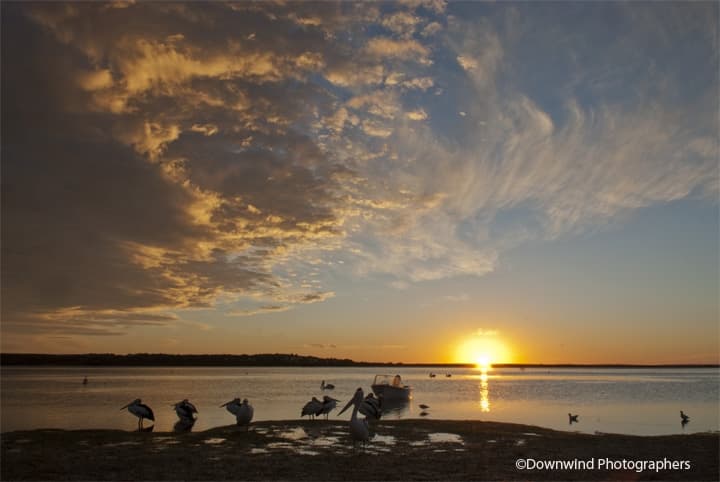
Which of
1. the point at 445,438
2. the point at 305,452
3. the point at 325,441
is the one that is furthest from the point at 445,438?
the point at 305,452

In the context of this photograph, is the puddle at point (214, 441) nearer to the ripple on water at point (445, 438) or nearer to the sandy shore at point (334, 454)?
the sandy shore at point (334, 454)

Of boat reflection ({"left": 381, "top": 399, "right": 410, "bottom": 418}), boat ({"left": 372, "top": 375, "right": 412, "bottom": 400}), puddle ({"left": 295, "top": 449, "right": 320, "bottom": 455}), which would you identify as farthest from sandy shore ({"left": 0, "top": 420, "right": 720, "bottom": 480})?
boat ({"left": 372, "top": 375, "right": 412, "bottom": 400})

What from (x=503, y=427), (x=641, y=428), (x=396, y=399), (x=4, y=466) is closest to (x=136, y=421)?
(x=4, y=466)

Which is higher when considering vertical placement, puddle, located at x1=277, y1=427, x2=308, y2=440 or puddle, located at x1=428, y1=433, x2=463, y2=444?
puddle, located at x1=428, y1=433, x2=463, y2=444

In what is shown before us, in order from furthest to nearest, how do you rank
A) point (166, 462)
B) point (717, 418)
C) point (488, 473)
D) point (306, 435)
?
point (717, 418), point (306, 435), point (166, 462), point (488, 473)

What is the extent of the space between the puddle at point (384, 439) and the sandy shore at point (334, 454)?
0.13ft

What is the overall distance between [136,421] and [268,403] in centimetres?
1734

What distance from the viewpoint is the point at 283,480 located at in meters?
13.5

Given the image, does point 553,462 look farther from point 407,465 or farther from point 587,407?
point 587,407

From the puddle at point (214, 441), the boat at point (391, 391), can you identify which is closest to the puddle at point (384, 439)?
the puddle at point (214, 441)

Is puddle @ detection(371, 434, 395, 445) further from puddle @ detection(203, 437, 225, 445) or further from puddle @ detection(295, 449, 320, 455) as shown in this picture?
puddle @ detection(203, 437, 225, 445)

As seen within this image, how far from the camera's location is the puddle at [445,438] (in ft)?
68.9

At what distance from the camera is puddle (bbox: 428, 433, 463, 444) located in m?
21.0

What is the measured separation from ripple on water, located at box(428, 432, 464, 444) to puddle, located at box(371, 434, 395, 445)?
1.62 meters
